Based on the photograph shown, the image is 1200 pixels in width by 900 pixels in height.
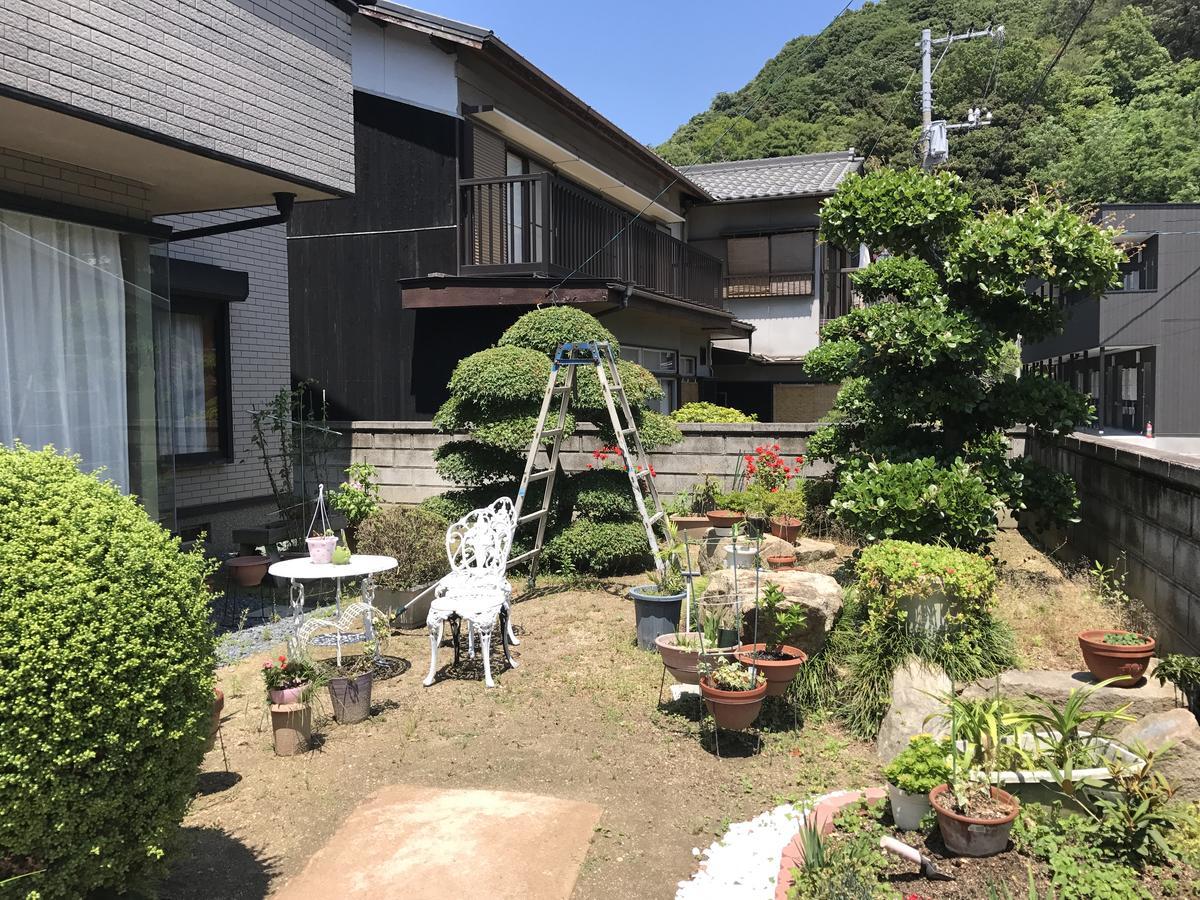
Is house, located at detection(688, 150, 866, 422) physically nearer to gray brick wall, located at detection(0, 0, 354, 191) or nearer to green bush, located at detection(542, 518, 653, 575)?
green bush, located at detection(542, 518, 653, 575)

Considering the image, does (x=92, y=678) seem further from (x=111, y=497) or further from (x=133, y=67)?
(x=133, y=67)

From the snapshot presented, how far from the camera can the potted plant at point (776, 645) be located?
4.79 metres

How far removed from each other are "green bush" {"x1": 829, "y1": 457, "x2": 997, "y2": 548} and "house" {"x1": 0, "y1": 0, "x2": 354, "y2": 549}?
5.40m

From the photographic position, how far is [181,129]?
5.84m

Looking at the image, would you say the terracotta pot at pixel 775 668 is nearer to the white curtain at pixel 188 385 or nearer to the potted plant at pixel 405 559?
the potted plant at pixel 405 559

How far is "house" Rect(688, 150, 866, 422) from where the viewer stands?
20.1 meters

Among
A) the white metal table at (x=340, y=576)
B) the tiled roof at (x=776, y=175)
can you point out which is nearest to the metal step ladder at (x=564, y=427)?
the white metal table at (x=340, y=576)

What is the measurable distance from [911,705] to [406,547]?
4.53 m

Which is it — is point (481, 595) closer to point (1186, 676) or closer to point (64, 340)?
point (64, 340)

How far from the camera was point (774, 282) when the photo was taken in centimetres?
2038

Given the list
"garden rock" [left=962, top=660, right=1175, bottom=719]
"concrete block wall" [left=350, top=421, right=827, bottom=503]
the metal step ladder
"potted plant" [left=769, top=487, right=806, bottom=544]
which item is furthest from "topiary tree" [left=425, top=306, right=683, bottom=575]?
"garden rock" [left=962, top=660, right=1175, bottom=719]

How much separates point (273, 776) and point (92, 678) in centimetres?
214

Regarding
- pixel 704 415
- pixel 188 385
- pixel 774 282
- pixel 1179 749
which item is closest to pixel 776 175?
pixel 774 282

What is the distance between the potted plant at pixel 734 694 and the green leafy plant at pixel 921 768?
1.03m
